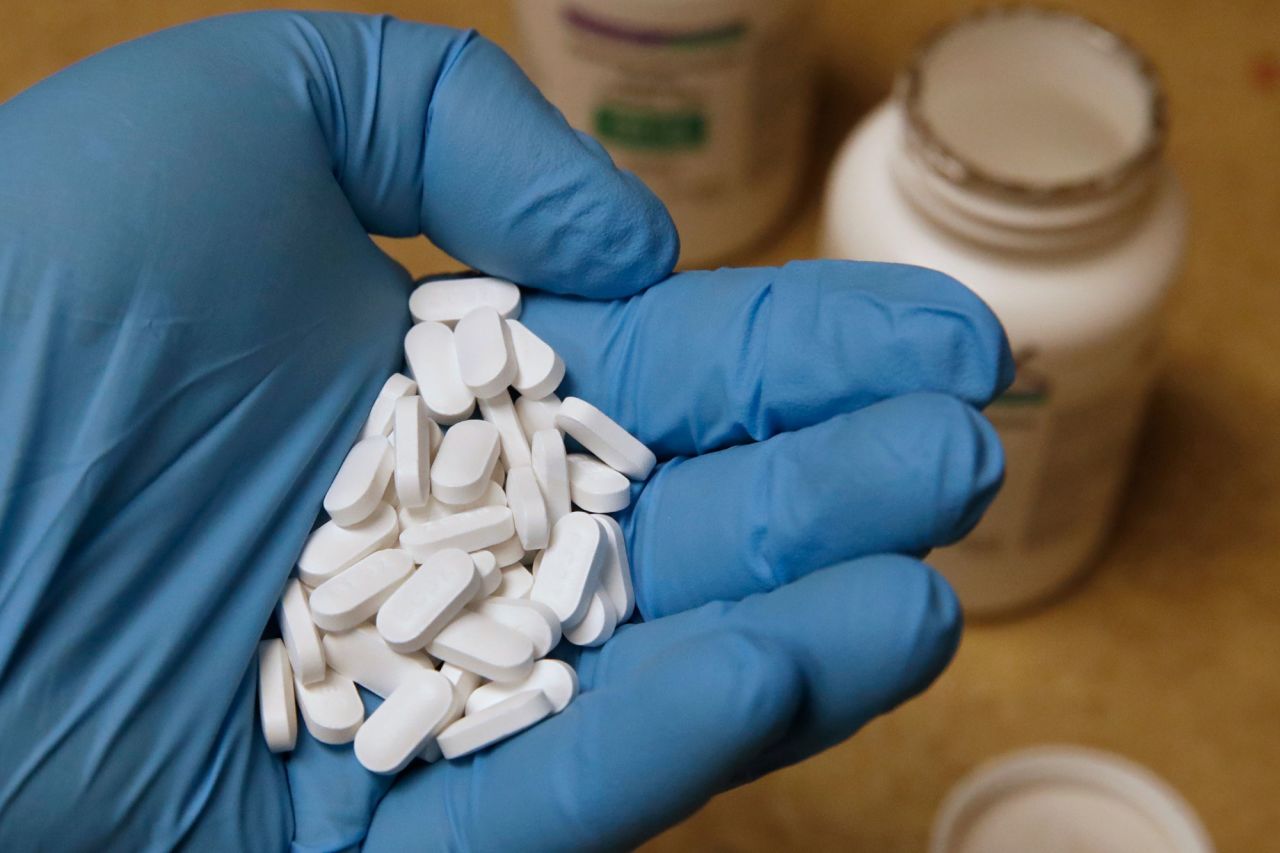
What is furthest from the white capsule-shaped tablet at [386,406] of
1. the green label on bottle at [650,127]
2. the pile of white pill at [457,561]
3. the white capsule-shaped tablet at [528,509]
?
the green label on bottle at [650,127]

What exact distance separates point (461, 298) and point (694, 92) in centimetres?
55

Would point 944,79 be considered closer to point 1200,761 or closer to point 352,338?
point 352,338

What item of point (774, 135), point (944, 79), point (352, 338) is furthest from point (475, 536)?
point (774, 135)

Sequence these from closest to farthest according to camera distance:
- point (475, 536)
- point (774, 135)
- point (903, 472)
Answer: point (903, 472), point (475, 536), point (774, 135)

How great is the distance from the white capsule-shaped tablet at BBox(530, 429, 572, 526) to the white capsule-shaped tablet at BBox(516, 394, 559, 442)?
0.09 ft

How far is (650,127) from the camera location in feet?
4.83

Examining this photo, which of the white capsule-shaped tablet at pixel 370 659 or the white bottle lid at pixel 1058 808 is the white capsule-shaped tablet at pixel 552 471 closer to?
the white capsule-shaped tablet at pixel 370 659

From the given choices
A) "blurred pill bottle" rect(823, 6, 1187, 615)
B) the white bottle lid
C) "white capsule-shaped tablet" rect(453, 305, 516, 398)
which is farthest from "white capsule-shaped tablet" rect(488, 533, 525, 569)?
the white bottle lid

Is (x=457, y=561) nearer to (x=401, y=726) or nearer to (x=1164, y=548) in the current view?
(x=401, y=726)

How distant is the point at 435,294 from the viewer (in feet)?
3.21

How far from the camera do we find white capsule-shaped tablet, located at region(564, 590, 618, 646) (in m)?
0.86

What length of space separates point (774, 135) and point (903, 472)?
2.85 feet

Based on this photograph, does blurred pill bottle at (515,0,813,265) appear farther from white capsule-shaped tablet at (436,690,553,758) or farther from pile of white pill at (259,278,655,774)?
white capsule-shaped tablet at (436,690,553,758)

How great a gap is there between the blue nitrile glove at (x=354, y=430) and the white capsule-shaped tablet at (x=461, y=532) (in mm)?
83
